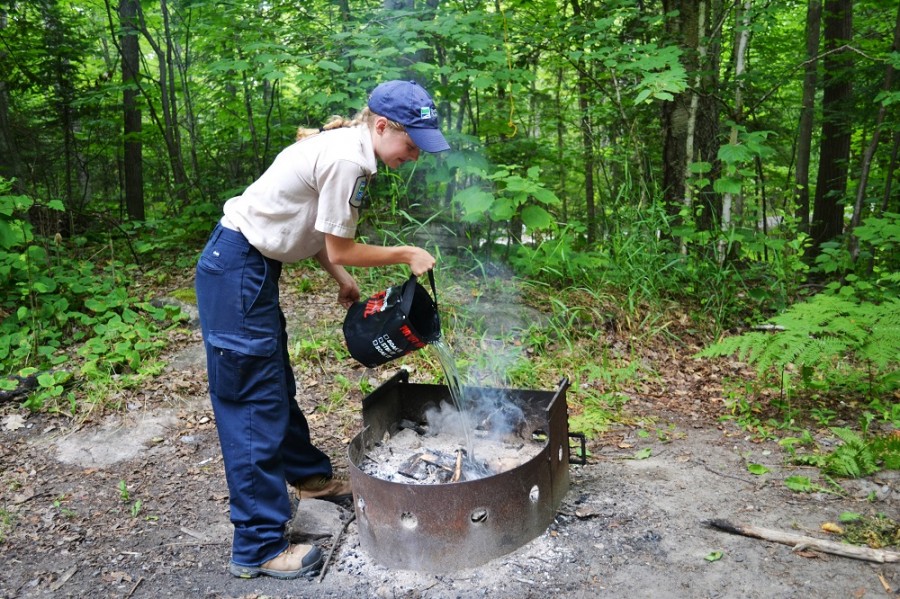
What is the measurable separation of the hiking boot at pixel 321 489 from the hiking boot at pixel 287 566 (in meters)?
0.58

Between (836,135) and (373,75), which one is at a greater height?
(373,75)

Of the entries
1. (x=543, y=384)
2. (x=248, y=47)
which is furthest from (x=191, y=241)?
(x=543, y=384)

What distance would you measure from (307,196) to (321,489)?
1594 mm

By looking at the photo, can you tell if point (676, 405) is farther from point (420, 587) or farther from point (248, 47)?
point (248, 47)

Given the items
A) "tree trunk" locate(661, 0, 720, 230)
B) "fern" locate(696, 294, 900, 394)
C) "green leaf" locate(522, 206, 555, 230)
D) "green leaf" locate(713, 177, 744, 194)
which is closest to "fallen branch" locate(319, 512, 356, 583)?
"fern" locate(696, 294, 900, 394)

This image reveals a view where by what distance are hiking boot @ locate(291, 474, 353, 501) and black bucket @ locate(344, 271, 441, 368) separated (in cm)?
94

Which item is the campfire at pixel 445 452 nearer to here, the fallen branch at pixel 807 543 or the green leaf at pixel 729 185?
the fallen branch at pixel 807 543

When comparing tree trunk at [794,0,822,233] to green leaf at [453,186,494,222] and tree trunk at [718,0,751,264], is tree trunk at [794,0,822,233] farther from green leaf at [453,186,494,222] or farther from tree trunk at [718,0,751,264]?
green leaf at [453,186,494,222]

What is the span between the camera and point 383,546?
2594 mm

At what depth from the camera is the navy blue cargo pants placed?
8.10 feet

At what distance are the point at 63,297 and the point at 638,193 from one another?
17.5 ft

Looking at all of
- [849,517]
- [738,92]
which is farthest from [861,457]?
[738,92]

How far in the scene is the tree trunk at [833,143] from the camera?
23.8ft

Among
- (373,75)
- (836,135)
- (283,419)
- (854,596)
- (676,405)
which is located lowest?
(676,405)
